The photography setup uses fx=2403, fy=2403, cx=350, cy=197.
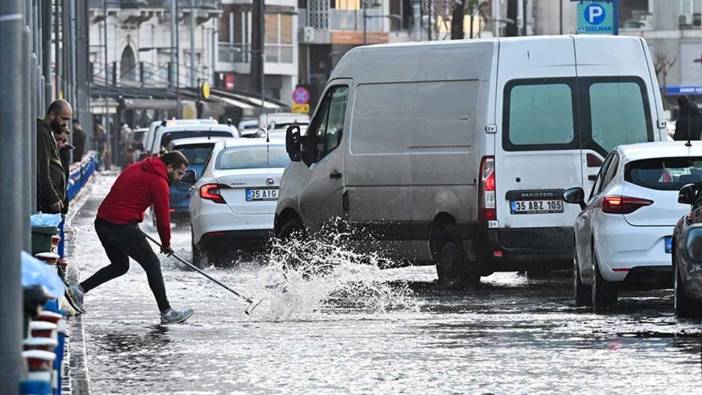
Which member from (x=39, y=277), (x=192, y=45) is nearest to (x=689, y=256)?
(x=39, y=277)

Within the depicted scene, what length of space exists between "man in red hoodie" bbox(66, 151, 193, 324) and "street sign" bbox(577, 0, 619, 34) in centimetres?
2087

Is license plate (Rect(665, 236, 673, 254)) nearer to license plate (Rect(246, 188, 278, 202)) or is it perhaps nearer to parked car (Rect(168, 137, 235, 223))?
license plate (Rect(246, 188, 278, 202))

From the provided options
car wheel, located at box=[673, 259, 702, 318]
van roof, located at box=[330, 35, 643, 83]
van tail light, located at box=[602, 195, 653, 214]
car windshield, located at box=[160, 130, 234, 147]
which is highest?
van roof, located at box=[330, 35, 643, 83]

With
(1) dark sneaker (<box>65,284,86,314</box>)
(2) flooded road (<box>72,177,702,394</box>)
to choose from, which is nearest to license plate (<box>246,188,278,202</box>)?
(2) flooded road (<box>72,177,702,394</box>)

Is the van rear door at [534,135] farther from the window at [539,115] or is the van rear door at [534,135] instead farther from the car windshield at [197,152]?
the car windshield at [197,152]

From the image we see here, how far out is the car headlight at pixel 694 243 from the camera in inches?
617

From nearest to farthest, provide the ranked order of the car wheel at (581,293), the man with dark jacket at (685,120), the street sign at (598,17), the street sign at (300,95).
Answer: the car wheel at (581,293) → the man with dark jacket at (685,120) → the street sign at (598,17) → the street sign at (300,95)

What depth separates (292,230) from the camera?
22.4 m

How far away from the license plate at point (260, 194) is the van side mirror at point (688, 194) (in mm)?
9828

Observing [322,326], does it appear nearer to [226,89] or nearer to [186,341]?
[186,341]

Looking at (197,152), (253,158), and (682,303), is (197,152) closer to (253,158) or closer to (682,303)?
(253,158)

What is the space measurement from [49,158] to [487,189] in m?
3.60

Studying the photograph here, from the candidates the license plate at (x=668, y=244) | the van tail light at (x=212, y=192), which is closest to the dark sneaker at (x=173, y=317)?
the license plate at (x=668, y=244)

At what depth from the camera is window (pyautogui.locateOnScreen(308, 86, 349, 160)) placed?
21609 mm
